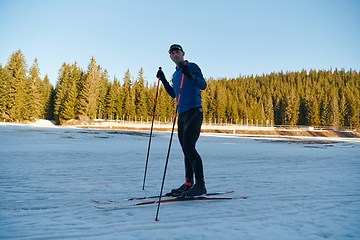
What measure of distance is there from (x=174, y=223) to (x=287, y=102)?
106109mm

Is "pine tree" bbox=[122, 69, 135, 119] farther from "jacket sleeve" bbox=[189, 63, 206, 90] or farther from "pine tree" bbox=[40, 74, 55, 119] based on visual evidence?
"jacket sleeve" bbox=[189, 63, 206, 90]

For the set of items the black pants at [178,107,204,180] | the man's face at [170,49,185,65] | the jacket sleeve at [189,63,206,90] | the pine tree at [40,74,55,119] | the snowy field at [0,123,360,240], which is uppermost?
the pine tree at [40,74,55,119]

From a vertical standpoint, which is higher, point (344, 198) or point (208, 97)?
point (208, 97)

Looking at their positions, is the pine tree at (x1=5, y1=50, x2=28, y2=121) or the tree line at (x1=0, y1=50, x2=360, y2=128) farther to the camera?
the tree line at (x1=0, y1=50, x2=360, y2=128)

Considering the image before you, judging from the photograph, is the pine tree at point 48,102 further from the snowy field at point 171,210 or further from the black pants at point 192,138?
the black pants at point 192,138

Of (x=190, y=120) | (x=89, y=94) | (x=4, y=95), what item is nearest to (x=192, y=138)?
(x=190, y=120)

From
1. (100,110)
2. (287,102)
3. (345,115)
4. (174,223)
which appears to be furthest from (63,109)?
(345,115)

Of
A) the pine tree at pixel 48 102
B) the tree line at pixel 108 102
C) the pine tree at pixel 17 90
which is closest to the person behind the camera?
the pine tree at pixel 17 90

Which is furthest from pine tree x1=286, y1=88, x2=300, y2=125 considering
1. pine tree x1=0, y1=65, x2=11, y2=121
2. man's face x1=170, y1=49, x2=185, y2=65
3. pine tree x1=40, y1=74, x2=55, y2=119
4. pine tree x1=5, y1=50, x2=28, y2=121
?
man's face x1=170, y1=49, x2=185, y2=65

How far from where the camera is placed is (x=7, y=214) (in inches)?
79.4

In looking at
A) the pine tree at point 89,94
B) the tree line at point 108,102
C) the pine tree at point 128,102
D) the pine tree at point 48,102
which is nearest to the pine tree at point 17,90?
the tree line at point 108,102

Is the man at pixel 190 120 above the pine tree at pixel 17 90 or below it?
below

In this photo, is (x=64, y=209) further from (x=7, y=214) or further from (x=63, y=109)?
(x=63, y=109)

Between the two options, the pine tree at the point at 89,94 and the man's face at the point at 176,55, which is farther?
the pine tree at the point at 89,94
